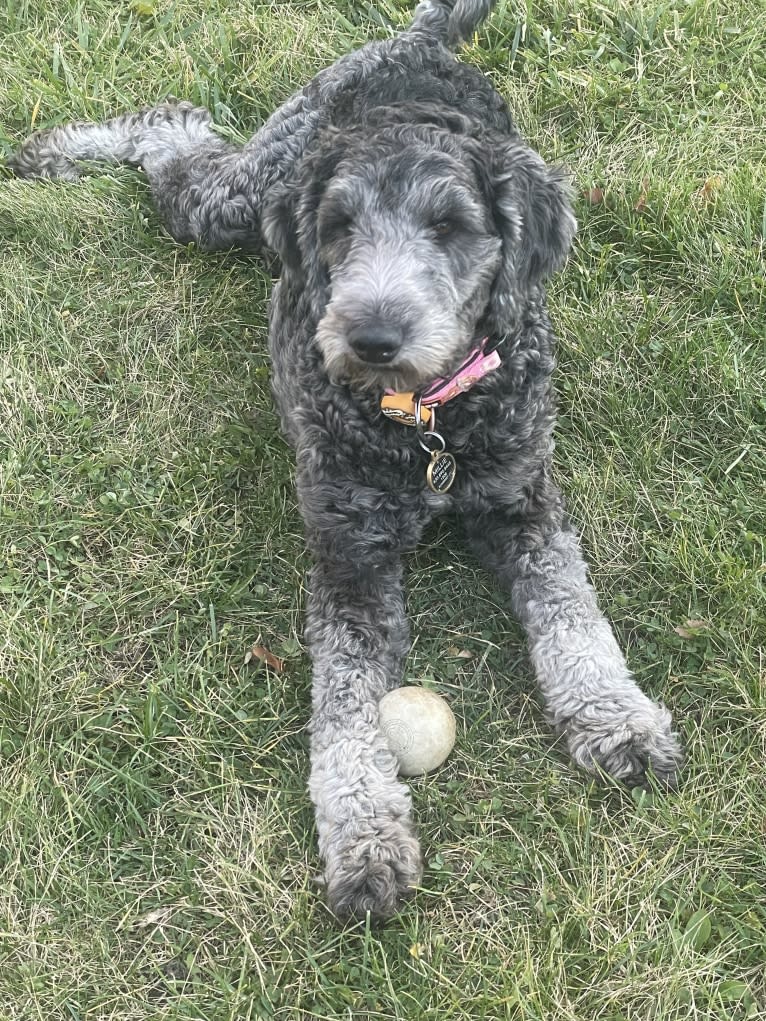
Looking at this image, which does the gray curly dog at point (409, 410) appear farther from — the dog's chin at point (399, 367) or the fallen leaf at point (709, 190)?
the fallen leaf at point (709, 190)

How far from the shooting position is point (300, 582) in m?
4.30

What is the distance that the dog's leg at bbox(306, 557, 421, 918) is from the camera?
11.0ft

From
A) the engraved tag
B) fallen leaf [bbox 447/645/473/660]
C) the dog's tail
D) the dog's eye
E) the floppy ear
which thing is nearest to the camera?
the dog's eye

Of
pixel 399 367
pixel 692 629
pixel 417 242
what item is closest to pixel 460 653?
pixel 692 629

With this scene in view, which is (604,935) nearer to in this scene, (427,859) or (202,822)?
(427,859)

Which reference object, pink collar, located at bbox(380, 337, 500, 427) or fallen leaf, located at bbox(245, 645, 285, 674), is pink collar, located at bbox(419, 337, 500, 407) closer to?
pink collar, located at bbox(380, 337, 500, 427)

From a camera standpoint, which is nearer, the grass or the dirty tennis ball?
the grass

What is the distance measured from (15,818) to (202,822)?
2.34 ft

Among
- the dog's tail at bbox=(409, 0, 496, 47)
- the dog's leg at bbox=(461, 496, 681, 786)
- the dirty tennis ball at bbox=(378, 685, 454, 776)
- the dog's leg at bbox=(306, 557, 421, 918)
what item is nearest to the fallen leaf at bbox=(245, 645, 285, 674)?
the dog's leg at bbox=(306, 557, 421, 918)

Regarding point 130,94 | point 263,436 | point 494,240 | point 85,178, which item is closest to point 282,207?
point 494,240

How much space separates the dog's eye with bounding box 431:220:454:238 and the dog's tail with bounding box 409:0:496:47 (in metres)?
1.78

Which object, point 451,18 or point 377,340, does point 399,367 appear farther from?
point 451,18

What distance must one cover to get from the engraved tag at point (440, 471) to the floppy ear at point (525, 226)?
547mm

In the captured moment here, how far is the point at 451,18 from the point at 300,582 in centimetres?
282
